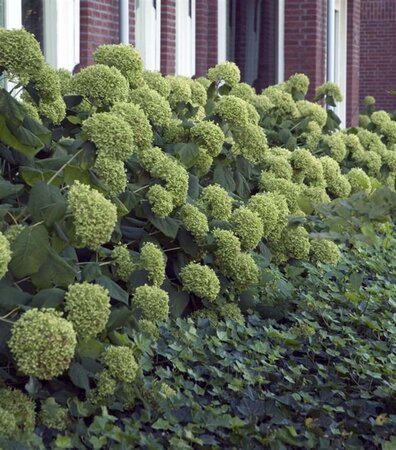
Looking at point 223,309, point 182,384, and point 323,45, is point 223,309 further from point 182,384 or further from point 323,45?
point 323,45

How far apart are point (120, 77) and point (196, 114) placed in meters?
1.53

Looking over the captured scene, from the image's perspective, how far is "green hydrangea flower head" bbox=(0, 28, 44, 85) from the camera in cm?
445

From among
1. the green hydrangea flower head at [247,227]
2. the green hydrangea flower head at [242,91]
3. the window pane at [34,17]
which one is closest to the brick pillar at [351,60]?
the window pane at [34,17]

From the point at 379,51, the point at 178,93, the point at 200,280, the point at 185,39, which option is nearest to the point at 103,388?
the point at 200,280

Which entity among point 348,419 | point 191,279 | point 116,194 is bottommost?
point 348,419

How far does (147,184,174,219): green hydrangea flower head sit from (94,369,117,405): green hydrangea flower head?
1.08m

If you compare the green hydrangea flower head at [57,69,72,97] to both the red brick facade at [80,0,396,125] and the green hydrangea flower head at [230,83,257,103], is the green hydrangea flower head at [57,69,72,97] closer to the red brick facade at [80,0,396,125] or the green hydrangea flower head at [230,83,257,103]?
the green hydrangea flower head at [230,83,257,103]

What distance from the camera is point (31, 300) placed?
400cm

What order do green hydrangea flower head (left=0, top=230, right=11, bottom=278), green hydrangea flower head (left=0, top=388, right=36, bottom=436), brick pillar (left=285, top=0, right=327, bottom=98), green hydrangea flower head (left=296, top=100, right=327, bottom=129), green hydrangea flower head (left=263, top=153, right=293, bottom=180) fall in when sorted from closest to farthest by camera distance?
1. green hydrangea flower head (left=0, top=230, right=11, bottom=278)
2. green hydrangea flower head (left=0, top=388, right=36, bottom=436)
3. green hydrangea flower head (left=263, top=153, right=293, bottom=180)
4. green hydrangea flower head (left=296, top=100, right=327, bottom=129)
5. brick pillar (left=285, top=0, right=327, bottom=98)

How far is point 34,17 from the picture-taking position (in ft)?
31.7

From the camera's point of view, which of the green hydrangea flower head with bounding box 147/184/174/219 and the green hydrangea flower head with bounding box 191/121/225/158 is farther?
the green hydrangea flower head with bounding box 191/121/225/158

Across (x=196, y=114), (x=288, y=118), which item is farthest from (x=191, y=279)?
(x=288, y=118)

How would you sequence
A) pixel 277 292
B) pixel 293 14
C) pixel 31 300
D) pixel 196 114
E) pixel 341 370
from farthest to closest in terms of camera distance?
pixel 293 14, pixel 196 114, pixel 277 292, pixel 341 370, pixel 31 300

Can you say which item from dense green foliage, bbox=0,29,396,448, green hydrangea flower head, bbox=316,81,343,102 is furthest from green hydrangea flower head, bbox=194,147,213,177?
green hydrangea flower head, bbox=316,81,343,102
